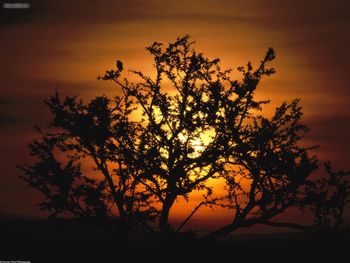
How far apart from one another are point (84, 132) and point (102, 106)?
1126 mm

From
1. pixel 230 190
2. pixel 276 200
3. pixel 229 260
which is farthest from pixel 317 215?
pixel 229 260

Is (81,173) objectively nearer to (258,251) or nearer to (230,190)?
(230,190)

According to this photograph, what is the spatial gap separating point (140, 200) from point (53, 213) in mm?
3105

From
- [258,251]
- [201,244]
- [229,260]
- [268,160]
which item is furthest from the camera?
[258,251]

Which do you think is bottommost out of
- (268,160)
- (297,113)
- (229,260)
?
(229,260)

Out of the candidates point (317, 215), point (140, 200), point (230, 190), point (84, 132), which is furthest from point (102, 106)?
point (317, 215)

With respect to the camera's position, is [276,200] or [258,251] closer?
[276,200]

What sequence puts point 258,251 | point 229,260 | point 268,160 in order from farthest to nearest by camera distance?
point 258,251 < point 229,260 < point 268,160

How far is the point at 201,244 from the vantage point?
27.5 metres

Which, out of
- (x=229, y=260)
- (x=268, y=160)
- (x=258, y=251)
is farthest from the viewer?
(x=258, y=251)

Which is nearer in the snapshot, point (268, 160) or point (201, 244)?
point (268, 160)

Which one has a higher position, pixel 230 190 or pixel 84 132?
pixel 84 132

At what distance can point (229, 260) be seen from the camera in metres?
43.8

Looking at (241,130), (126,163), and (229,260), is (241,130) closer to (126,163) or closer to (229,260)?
(126,163)
